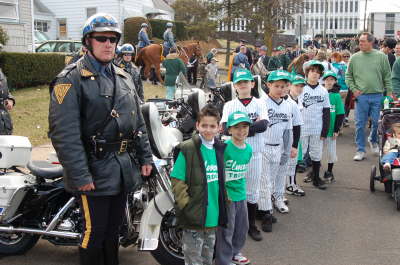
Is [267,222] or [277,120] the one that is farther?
[277,120]

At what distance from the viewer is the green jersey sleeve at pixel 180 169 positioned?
3.91 meters

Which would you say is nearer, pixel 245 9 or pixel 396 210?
pixel 396 210

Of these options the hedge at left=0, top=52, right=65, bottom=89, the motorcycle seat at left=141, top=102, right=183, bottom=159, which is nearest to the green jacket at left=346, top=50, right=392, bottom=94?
the motorcycle seat at left=141, top=102, right=183, bottom=159

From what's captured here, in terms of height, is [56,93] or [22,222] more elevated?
[56,93]

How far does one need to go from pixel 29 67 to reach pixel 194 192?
1321 cm

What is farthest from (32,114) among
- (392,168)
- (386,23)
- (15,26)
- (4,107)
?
(386,23)

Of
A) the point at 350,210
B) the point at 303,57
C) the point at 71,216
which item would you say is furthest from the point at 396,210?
the point at 303,57

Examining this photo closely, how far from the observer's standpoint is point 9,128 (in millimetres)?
6293

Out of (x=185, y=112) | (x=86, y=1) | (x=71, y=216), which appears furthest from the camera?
(x=86, y=1)

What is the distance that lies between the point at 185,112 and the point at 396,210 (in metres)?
3.16

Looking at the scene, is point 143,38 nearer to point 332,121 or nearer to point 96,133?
point 332,121

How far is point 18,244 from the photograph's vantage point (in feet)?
15.7

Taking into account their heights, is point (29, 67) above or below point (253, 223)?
above

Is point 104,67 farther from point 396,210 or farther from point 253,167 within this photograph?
point 396,210
